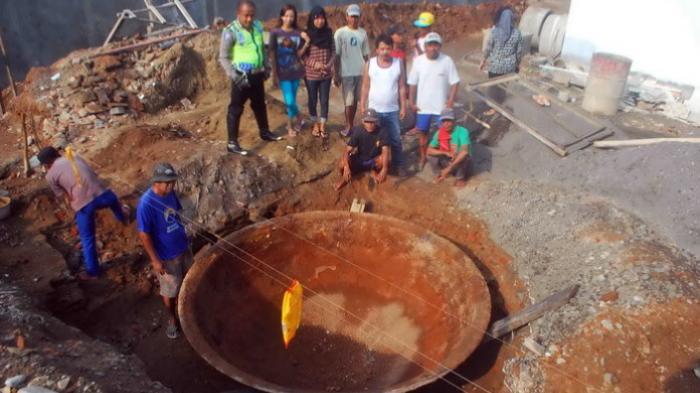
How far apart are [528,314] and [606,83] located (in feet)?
16.5

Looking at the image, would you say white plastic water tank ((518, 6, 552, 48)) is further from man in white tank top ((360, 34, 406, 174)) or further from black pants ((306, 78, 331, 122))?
black pants ((306, 78, 331, 122))

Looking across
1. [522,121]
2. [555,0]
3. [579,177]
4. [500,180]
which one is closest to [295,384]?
A: [500,180]

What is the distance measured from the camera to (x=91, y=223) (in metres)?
5.02

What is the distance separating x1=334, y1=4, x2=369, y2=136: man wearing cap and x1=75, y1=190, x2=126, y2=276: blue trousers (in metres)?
3.30

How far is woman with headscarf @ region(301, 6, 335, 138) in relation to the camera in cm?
645

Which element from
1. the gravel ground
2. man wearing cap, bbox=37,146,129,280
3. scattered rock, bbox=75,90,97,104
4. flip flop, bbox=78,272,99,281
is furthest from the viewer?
scattered rock, bbox=75,90,97,104

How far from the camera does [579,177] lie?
21.8 feet

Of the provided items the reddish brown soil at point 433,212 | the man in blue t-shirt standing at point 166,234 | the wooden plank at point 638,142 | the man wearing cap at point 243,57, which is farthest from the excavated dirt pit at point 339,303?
the wooden plank at point 638,142

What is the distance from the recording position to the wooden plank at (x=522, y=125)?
707cm

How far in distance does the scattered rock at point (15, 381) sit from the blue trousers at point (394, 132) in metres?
4.58

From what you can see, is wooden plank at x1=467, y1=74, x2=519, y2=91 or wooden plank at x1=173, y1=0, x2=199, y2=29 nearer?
wooden plank at x1=467, y1=74, x2=519, y2=91

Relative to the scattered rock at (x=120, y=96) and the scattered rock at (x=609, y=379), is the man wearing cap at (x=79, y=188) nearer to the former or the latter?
the scattered rock at (x=120, y=96)

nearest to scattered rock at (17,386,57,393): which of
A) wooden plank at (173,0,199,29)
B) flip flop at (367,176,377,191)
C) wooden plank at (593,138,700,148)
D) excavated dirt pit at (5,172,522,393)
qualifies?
excavated dirt pit at (5,172,522,393)

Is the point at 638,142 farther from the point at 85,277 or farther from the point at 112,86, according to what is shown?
the point at 112,86
